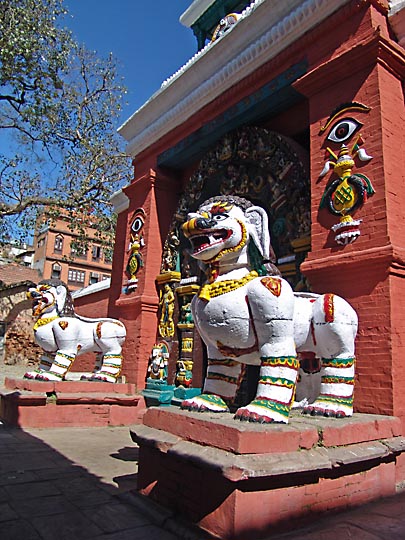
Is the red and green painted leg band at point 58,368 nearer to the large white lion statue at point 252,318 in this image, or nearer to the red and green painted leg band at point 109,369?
the red and green painted leg band at point 109,369

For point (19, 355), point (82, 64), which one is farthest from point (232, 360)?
point (19, 355)

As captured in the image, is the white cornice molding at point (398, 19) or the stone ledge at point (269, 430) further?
the white cornice molding at point (398, 19)

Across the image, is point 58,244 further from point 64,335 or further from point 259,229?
point 259,229

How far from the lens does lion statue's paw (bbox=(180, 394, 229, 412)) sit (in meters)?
3.27

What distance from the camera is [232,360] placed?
11.5 feet

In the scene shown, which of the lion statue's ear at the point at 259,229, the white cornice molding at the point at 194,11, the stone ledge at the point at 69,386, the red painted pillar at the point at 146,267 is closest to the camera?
the lion statue's ear at the point at 259,229

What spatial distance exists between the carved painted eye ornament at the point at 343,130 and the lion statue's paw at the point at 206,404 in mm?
2890

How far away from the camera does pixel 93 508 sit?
3037mm

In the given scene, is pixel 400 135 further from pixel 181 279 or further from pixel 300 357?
pixel 181 279

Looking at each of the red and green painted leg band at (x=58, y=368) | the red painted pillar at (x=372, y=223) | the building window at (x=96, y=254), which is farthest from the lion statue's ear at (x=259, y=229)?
the building window at (x=96, y=254)

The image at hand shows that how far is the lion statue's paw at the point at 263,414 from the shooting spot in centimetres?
282

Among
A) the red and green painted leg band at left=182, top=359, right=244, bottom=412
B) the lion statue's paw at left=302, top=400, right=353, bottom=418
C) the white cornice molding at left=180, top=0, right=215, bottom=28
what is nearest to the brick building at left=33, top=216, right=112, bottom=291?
the white cornice molding at left=180, top=0, right=215, bottom=28

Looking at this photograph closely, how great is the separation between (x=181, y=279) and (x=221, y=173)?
6.22ft

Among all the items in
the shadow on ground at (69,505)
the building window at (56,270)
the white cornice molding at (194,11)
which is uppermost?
the building window at (56,270)
